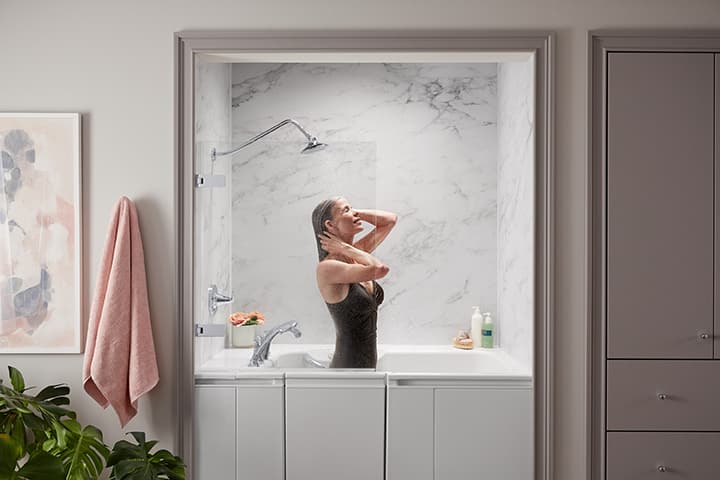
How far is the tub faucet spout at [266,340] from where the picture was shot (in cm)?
262

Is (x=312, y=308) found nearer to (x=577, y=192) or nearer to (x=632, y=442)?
(x=577, y=192)

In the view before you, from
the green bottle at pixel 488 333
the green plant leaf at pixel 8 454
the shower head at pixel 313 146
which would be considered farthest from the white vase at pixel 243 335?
the green bottle at pixel 488 333

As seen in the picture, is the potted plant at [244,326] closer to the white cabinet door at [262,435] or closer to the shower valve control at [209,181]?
the white cabinet door at [262,435]

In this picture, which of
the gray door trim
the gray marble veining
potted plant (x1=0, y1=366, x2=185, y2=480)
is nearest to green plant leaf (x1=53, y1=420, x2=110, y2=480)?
potted plant (x1=0, y1=366, x2=185, y2=480)

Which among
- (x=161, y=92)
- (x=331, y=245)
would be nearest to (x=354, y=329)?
(x=331, y=245)

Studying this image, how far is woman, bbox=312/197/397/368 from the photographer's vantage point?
2.64m

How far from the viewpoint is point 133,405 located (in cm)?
249

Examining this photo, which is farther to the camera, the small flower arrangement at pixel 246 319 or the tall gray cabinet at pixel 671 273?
the small flower arrangement at pixel 246 319

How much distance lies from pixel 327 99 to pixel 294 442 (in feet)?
5.34

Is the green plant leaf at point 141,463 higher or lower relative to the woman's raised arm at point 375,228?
lower

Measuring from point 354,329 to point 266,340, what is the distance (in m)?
0.35

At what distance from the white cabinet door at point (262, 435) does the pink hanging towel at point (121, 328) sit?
1.22 ft

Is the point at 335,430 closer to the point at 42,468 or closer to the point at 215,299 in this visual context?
the point at 215,299

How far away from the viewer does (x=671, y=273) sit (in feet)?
8.13
